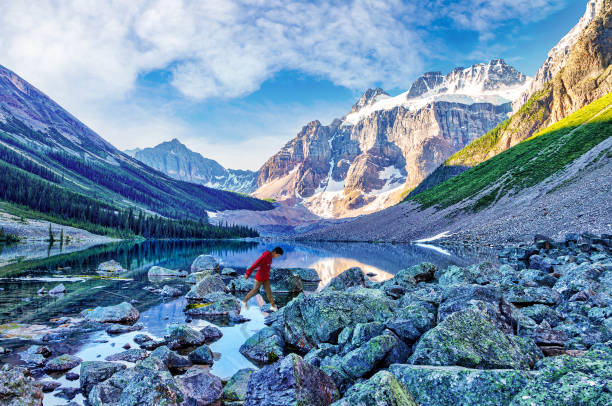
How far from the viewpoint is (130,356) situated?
1125 cm

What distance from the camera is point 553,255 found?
107 ft

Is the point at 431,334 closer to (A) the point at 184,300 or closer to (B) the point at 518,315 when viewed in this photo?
(B) the point at 518,315

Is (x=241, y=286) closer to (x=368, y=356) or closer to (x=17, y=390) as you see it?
(x=17, y=390)

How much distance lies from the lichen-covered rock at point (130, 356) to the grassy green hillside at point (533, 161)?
4124 inches

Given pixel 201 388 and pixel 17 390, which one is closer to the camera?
pixel 17 390

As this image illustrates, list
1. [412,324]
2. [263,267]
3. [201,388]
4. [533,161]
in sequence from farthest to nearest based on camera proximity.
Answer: [533,161]
[263,267]
[412,324]
[201,388]

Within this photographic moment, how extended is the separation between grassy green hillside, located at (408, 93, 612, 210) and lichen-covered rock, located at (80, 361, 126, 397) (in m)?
106

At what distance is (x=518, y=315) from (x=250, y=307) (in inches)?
585

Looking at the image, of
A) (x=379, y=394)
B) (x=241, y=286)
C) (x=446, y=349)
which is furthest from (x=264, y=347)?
(x=241, y=286)

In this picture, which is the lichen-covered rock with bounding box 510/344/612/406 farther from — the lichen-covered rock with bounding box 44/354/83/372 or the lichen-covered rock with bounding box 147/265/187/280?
the lichen-covered rock with bounding box 147/265/187/280

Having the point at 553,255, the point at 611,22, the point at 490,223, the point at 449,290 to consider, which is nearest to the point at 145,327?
the point at 449,290

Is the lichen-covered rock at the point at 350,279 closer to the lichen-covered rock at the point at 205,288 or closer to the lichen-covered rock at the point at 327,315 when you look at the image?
the lichen-covered rock at the point at 205,288

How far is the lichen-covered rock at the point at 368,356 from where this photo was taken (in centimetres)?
738

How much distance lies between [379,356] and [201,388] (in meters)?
4.09
